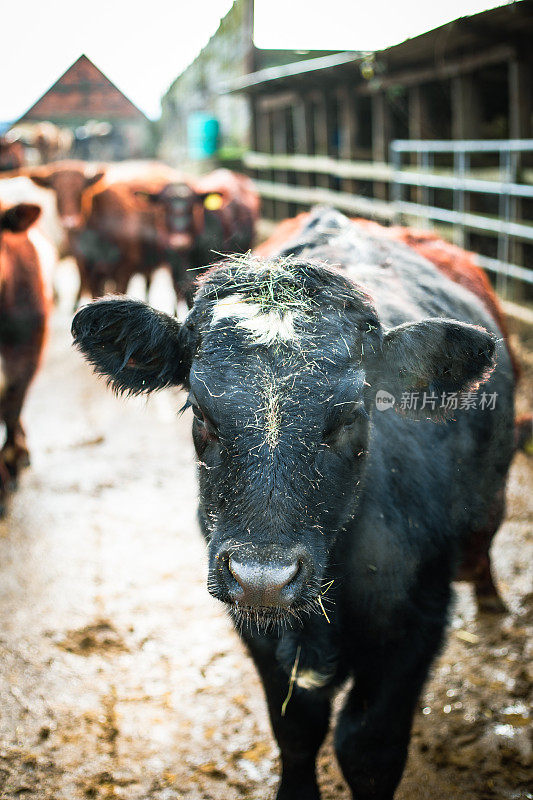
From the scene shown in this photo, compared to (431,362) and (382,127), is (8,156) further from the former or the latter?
(431,362)

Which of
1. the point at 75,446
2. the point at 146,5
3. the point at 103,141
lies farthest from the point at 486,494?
the point at 103,141

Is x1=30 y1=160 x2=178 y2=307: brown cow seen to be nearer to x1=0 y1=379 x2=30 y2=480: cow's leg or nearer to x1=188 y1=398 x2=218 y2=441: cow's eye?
x1=0 y1=379 x2=30 y2=480: cow's leg

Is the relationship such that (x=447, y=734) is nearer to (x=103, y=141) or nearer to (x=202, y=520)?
(x=202, y=520)

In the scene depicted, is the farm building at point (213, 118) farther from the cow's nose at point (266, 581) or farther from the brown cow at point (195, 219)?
the cow's nose at point (266, 581)

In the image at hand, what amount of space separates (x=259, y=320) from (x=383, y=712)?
128 centimetres

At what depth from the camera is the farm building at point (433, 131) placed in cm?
634

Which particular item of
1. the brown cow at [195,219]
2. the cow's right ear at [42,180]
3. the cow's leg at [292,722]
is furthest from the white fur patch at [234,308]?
the cow's right ear at [42,180]

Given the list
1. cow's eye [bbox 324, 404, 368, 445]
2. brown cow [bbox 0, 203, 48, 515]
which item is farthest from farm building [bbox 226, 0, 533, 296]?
cow's eye [bbox 324, 404, 368, 445]

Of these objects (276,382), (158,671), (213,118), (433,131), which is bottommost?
(158,671)

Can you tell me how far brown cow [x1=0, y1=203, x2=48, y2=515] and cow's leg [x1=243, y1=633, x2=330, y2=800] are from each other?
284cm

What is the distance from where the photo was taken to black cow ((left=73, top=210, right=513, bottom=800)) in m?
1.83

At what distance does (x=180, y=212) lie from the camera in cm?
912

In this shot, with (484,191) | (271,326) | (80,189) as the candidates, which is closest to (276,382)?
(271,326)

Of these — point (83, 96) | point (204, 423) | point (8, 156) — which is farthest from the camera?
point (8, 156)
